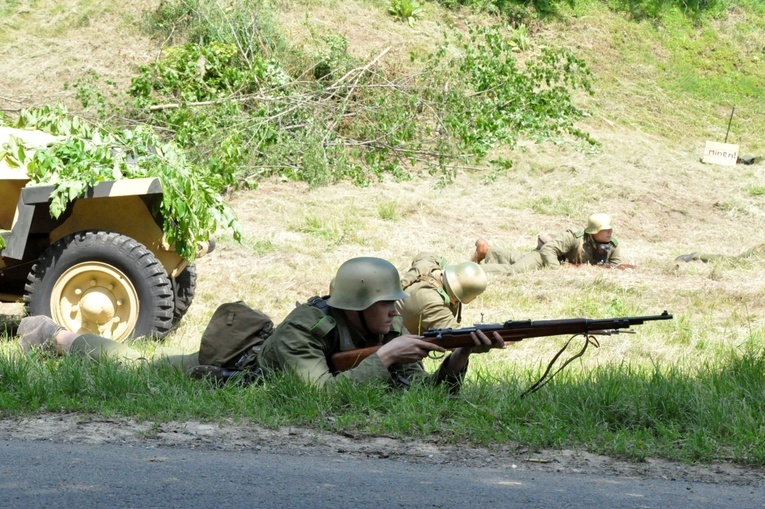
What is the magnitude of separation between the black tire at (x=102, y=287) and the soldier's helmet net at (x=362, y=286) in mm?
2802

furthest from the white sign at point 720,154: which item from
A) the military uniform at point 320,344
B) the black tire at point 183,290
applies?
the military uniform at point 320,344

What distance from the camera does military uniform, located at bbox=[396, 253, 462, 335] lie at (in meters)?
7.17

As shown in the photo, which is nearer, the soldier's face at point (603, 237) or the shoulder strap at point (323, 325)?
the shoulder strap at point (323, 325)

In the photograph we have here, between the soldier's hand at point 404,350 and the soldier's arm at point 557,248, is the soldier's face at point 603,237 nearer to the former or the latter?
the soldier's arm at point 557,248

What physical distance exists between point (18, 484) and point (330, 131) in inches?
483

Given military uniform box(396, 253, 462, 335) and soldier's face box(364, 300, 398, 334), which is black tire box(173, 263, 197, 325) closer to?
military uniform box(396, 253, 462, 335)

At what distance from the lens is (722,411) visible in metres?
5.26

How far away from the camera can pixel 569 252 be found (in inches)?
502

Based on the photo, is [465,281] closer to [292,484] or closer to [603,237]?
[292,484]

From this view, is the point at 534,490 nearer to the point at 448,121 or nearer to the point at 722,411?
the point at 722,411

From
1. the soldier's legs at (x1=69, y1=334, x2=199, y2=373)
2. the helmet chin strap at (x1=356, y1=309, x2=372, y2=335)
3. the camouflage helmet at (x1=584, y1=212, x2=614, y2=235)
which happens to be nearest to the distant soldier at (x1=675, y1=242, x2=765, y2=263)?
the camouflage helmet at (x1=584, y1=212, x2=614, y2=235)

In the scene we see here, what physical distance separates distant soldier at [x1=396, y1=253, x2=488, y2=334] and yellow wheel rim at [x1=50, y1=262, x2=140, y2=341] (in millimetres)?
2020

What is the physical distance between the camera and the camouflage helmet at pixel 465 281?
7.20 metres

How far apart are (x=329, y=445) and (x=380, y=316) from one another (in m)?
0.70
